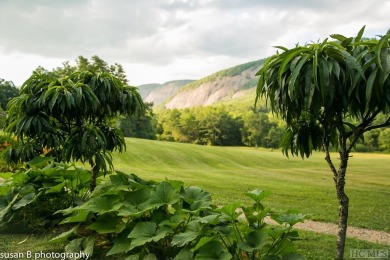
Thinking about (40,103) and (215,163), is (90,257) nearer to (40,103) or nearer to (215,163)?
(40,103)

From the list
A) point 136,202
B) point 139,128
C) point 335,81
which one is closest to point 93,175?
point 136,202

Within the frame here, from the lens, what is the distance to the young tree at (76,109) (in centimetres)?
497

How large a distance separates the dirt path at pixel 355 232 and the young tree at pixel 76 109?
4616 mm

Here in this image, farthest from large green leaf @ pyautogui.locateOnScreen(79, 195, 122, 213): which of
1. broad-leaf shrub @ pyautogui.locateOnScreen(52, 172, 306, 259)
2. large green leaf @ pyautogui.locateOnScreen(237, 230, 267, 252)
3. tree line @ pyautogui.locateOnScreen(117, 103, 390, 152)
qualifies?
tree line @ pyautogui.locateOnScreen(117, 103, 390, 152)

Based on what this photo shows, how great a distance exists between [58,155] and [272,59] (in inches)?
209

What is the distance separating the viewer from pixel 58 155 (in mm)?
7004

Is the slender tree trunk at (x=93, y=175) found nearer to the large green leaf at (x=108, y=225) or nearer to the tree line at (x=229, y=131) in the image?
the large green leaf at (x=108, y=225)

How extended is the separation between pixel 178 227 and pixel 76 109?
2.51 meters

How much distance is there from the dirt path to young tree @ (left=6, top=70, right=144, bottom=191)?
4.62m

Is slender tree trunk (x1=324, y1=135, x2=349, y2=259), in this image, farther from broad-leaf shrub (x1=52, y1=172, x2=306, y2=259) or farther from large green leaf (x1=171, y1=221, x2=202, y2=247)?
large green leaf (x1=171, y1=221, x2=202, y2=247)

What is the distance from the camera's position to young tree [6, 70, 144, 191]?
4.97m

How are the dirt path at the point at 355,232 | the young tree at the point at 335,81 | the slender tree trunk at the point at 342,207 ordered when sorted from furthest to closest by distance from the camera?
the dirt path at the point at 355,232 → the slender tree trunk at the point at 342,207 → the young tree at the point at 335,81

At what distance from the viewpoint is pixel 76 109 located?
16.8 feet

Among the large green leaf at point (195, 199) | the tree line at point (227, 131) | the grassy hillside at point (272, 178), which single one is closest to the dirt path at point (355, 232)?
the grassy hillside at point (272, 178)
